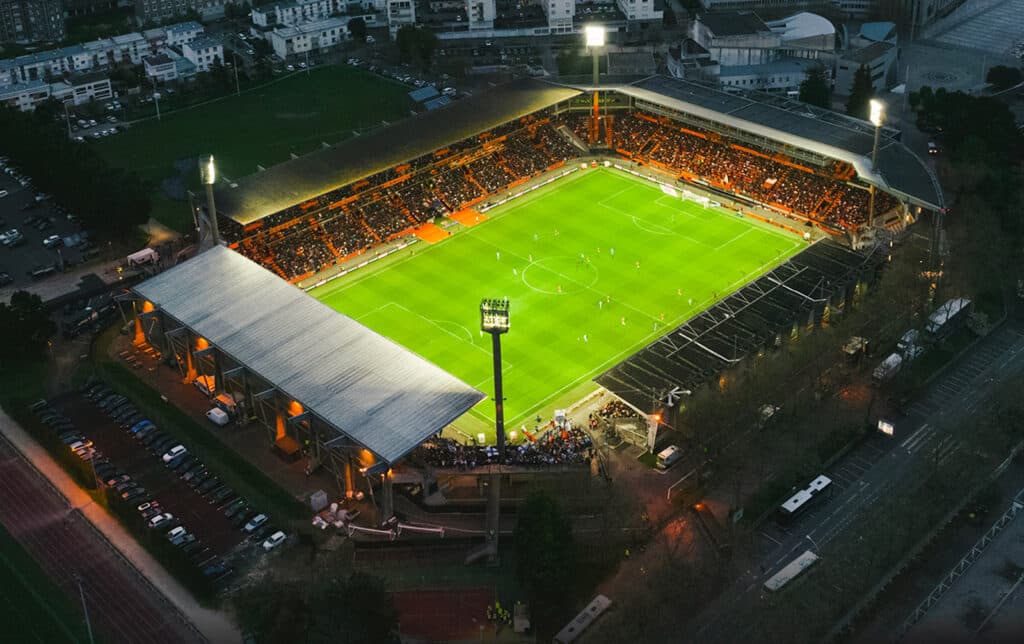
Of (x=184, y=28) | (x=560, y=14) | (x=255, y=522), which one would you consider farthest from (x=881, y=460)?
(x=184, y=28)

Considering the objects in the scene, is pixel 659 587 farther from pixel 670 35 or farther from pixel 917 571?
pixel 670 35

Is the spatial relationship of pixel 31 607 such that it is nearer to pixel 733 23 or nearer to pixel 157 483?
pixel 157 483

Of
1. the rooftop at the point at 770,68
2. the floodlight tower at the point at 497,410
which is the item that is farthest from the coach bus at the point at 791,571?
the rooftop at the point at 770,68

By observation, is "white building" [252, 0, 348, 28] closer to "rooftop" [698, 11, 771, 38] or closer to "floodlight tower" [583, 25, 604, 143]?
"rooftop" [698, 11, 771, 38]

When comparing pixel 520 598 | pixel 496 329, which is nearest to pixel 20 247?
pixel 496 329

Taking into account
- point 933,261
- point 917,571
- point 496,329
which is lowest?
point 917,571
